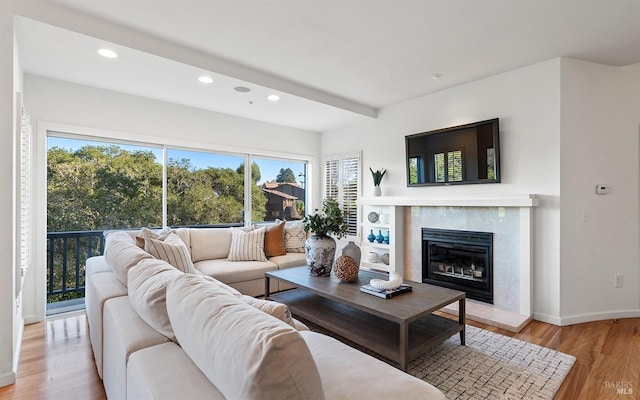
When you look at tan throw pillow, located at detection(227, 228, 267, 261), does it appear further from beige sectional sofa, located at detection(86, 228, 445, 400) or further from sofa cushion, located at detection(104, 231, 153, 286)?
beige sectional sofa, located at detection(86, 228, 445, 400)

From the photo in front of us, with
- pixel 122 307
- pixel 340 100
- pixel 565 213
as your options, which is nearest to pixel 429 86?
pixel 340 100

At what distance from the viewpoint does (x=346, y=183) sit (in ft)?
17.3

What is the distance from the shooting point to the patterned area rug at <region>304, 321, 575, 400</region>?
6.49 ft

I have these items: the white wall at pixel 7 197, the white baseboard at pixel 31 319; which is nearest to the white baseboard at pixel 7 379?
the white wall at pixel 7 197

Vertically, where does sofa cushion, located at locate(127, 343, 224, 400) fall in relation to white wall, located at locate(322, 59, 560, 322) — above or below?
below

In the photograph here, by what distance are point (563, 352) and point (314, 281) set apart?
205 centimetres

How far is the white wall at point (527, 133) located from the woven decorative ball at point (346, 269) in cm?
185

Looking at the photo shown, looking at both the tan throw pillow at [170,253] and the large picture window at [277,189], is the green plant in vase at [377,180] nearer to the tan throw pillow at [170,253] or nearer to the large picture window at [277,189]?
the large picture window at [277,189]

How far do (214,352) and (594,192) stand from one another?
3.86 meters

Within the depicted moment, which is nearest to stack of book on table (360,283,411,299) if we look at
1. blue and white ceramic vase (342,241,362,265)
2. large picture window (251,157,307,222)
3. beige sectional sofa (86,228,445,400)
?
blue and white ceramic vase (342,241,362,265)

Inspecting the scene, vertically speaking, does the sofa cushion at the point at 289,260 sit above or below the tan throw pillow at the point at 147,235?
below

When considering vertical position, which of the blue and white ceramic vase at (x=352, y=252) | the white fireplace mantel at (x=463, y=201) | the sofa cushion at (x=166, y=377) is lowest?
the sofa cushion at (x=166, y=377)

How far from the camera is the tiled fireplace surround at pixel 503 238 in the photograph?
3.15 metres

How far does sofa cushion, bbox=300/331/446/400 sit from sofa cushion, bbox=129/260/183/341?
0.65m
